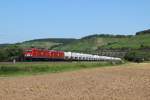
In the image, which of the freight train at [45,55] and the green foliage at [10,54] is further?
the freight train at [45,55]

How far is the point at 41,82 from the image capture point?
143ft

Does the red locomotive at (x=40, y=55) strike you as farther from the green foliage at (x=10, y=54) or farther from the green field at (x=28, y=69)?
the green field at (x=28, y=69)

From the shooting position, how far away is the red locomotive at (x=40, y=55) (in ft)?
251

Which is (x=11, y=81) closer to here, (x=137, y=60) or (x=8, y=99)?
(x=8, y=99)

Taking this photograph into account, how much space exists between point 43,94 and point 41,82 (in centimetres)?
966

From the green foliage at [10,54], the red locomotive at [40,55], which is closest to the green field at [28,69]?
the green foliage at [10,54]

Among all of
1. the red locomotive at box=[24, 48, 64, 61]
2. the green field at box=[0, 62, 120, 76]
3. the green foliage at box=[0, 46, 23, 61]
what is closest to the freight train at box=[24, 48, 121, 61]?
the red locomotive at box=[24, 48, 64, 61]

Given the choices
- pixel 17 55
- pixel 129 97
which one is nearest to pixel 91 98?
pixel 129 97

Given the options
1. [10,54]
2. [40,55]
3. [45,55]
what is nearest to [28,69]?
[10,54]

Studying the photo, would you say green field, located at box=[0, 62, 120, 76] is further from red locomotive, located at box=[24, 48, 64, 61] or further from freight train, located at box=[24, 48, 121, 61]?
freight train, located at box=[24, 48, 121, 61]

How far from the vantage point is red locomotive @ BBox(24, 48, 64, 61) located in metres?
76.6

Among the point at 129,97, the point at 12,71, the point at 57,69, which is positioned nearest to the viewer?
the point at 129,97

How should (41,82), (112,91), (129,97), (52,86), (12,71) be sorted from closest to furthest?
(129,97) → (112,91) → (52,86) → (41,82) → (12,71)

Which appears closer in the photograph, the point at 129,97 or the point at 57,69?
the point at 129,97
